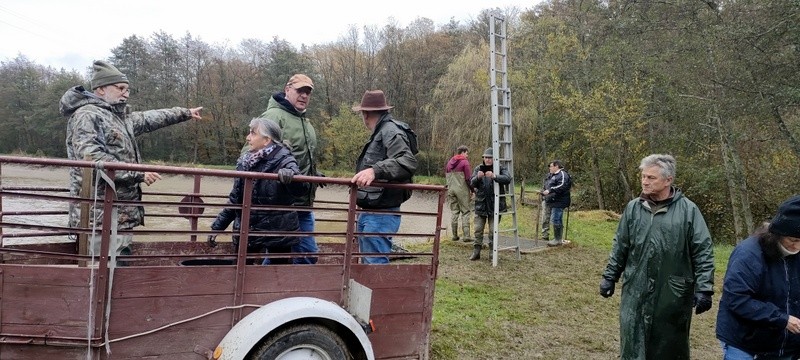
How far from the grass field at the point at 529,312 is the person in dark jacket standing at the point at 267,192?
6.36 ft

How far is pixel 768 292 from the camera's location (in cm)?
288

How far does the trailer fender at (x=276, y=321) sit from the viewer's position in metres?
2.71

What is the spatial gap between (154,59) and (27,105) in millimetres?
13578

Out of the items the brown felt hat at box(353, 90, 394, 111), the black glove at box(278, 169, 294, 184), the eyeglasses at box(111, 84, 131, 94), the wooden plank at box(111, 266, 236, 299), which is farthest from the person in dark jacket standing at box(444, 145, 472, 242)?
the wooden plank at box(111, 266, 236, 299)

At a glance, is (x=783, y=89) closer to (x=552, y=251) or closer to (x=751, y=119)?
(x=751, y=119)

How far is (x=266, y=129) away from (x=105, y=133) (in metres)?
1.06

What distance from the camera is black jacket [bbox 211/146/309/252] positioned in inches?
125

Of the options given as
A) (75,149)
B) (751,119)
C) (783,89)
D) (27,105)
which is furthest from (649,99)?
(27,105)

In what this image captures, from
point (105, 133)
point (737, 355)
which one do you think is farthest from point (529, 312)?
point (105, 133)

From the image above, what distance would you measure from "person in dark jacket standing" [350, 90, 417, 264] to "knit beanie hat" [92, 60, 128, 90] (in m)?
1.69

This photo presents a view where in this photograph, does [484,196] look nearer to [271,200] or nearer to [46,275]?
[271,200]

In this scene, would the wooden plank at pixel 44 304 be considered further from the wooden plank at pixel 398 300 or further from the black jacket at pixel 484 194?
the black jacket at pixel 484 194

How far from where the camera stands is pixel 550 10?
29.7m

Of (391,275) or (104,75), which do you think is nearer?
→ (391,275)
